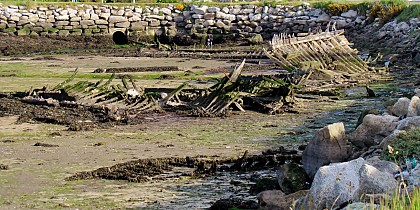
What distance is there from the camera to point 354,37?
37.6m

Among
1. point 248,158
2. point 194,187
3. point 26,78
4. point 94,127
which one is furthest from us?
point 26,78

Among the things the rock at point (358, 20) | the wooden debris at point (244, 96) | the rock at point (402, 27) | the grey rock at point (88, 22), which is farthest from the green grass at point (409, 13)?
the wooden debris at point (244, 96)

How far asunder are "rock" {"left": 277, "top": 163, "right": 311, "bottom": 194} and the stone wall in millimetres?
30724

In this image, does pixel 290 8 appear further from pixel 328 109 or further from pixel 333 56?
pixel 328 109

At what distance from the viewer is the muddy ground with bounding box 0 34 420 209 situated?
1028cm

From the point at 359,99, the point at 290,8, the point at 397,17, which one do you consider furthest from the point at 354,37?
the point at 359,99

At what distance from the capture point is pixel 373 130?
10.8 metres

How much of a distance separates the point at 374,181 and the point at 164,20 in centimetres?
3611

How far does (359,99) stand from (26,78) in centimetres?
1039

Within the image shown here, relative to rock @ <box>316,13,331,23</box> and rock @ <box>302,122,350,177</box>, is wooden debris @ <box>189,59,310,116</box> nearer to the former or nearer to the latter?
rock @ <box>302,122,350,177</box>

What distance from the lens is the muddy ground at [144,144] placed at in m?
10.3

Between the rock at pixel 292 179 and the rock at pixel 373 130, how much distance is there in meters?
1.22

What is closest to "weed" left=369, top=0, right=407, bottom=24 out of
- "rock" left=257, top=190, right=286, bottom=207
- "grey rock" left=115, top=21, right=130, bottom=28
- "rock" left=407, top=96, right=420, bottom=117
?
"grey rock" left=115, top=21, right=130, bottom=28

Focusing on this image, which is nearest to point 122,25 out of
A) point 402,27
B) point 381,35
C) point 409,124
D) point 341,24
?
point 341,24
